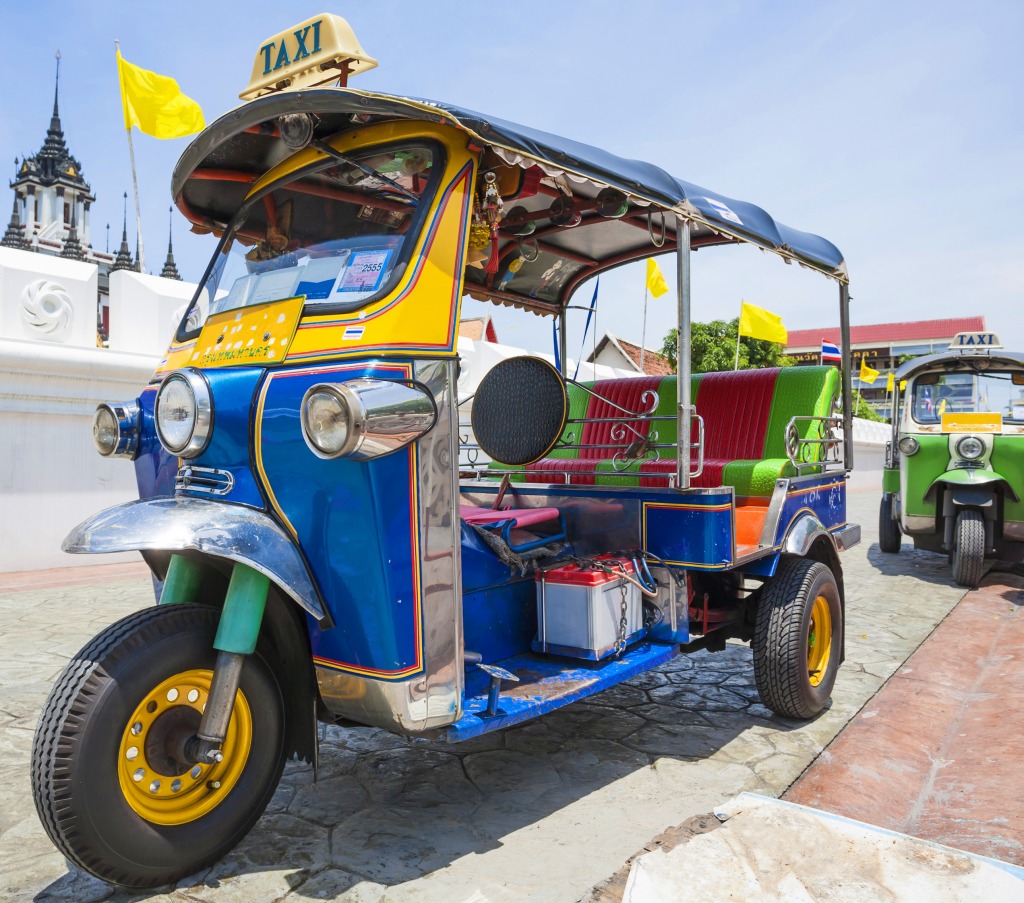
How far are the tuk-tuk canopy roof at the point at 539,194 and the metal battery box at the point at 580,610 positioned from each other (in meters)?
1.53

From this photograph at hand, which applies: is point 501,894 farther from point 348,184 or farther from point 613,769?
point 348,184

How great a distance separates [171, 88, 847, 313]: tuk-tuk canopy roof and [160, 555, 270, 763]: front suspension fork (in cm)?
151

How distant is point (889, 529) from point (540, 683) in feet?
26.7

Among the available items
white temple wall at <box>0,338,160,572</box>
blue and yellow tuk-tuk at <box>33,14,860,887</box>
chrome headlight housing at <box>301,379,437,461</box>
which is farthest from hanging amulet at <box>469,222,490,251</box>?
white temple wall at <box>0,338,160,572</box>

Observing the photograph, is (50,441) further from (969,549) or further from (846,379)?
(969,549)

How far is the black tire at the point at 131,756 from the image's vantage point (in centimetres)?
226

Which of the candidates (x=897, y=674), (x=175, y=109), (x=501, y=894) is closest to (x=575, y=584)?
(x=501, y=894)

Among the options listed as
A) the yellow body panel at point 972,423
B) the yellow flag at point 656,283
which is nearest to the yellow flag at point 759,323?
the yellow flag at point 656,283

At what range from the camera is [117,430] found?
3.18 metres

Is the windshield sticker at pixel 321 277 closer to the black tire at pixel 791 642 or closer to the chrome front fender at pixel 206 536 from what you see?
the chrome front fender at pixel 206 536

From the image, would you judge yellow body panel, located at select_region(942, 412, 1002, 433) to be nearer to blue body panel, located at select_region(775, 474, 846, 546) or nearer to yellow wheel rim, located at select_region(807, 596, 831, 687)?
blue body panel, located at select_region(775, 474, 846, 546)

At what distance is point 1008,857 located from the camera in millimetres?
2930

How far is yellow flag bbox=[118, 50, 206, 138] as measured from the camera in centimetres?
913

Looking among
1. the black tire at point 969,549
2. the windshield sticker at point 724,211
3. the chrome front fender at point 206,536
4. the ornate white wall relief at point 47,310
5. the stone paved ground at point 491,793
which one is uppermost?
the ornate white wall relief at point 47,310
